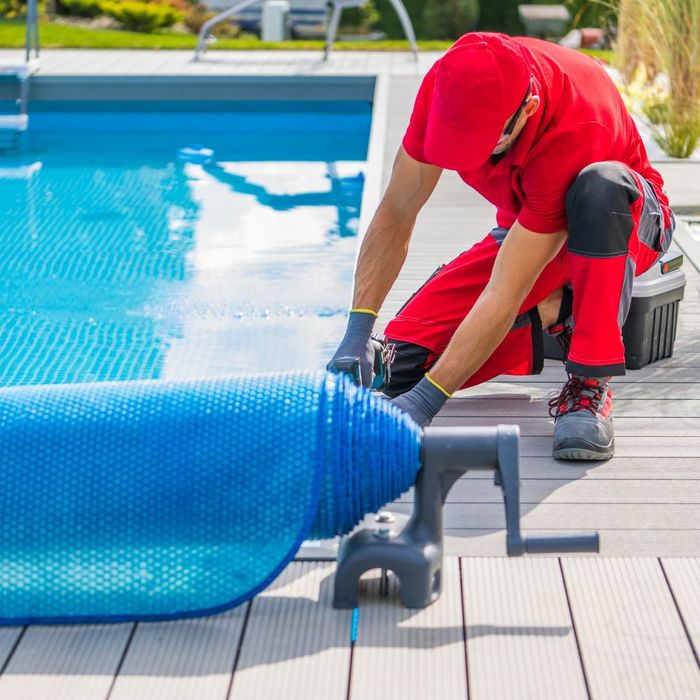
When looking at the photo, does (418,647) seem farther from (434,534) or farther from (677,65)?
(677,65)

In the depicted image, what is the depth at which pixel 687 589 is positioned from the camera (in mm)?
1771

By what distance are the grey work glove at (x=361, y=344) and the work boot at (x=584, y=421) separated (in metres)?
0.41

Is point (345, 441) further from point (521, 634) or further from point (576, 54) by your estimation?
point (576, 54)

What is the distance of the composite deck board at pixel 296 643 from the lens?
154 cm

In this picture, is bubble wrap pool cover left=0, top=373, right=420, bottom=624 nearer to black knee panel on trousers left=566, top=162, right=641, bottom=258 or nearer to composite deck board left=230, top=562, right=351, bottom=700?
composite deck board left=230, top=562, right=351, bottom=700

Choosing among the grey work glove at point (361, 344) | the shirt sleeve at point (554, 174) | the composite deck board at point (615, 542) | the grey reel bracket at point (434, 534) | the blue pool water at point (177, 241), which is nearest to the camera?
the grey reel bracket at point (434, 534)

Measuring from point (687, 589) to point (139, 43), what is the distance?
9.43 meters

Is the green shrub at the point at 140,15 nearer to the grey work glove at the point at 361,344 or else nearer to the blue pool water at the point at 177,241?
the blue pool water at the point at 177,241

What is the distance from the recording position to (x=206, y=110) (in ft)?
27.2

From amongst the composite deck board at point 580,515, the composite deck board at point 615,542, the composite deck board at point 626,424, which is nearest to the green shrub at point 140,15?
the composite deck board at point 626,424

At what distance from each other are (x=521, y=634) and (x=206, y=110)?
23.3 ft

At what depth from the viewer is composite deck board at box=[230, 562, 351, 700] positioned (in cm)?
154

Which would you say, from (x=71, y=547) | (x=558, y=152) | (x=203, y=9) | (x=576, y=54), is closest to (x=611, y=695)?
(x=71, y=547)

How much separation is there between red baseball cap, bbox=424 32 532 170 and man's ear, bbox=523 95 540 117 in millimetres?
68
